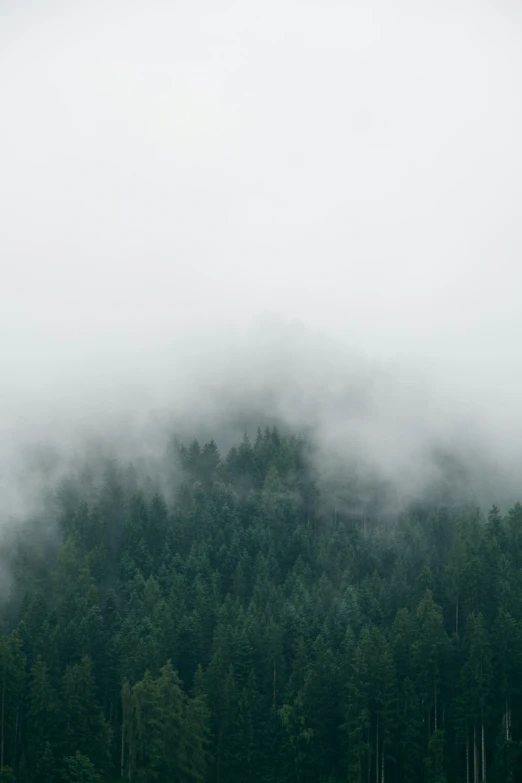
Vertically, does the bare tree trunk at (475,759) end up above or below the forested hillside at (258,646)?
below

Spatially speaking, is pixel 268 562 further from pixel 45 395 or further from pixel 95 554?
pixel 45 395

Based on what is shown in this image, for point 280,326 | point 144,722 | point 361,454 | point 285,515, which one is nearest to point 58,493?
point 285,515

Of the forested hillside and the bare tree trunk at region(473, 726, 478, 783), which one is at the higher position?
the forested hillside

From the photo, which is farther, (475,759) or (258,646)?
(258,646)

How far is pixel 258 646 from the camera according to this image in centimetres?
10125

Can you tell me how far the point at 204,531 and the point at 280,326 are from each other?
72478 mm

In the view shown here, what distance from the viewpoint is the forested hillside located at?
303 feet

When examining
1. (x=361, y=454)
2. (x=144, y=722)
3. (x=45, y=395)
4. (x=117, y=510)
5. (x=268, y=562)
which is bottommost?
(x=144, y=722)

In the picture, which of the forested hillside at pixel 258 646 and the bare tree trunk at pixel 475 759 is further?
the forested hillside at pixel 258 646

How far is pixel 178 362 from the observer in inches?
7810

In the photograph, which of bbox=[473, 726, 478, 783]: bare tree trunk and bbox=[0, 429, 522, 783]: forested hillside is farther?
bbox=[0, 429, 522, 783]: forested hillside

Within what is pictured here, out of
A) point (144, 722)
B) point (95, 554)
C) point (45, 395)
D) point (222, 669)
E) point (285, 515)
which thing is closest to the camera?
point (144, 722)

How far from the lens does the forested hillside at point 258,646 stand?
92250mm

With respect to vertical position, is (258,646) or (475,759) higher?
(258,646)
